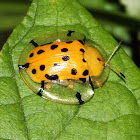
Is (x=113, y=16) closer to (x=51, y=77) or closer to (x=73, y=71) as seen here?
(x=73, y=71)

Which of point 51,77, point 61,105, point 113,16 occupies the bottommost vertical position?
point 61,105

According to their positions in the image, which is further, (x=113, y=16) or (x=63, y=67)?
(x=113, y=16)

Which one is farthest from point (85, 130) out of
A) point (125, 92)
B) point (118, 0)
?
point (118, 0)

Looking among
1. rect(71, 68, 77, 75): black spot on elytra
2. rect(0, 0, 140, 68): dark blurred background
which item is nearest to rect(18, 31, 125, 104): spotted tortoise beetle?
rect(71, 68, 77, 75): black spot on elytra

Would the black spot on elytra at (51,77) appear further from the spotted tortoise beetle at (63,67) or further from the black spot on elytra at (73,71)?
the black spot on elytra at (73,71)

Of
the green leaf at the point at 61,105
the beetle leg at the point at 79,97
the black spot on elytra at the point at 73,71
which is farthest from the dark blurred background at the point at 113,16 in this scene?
the beetle leg at the point at 79,97

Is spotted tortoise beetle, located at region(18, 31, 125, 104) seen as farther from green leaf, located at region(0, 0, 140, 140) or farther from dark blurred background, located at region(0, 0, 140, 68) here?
dark blurred background, located at region(0, 0, 140, 68)

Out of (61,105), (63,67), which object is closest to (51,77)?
(63,67)
